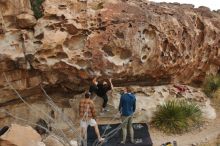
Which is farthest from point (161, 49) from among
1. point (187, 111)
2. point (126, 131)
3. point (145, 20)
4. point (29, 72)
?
point (29, 72)

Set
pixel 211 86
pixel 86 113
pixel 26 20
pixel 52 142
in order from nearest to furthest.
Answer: pixel 86 113, pixel 52 142, pixel 26 20, pixel 211 86

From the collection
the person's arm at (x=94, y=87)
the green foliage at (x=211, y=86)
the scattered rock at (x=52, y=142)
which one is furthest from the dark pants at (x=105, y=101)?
the green foliage at (x=211, y=86)

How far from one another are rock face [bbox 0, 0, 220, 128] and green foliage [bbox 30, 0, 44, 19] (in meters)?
0.27

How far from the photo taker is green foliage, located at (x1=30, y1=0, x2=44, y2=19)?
14.8 meters

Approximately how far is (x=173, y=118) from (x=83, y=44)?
416 centimetres

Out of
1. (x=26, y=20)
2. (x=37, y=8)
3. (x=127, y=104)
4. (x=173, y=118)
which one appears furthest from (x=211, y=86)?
(x=26, y=20)

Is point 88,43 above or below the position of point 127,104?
above

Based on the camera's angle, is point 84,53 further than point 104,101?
No

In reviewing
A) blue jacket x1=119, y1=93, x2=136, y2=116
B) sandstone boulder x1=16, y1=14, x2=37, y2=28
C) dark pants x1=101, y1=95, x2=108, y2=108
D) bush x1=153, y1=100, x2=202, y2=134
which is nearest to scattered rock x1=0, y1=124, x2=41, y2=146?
blue jacket x1=119, y1=93, x2=136, y2=116

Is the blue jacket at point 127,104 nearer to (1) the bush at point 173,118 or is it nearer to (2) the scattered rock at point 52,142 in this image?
(2) the scattered rock at point 52,142

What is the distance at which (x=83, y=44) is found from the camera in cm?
1466

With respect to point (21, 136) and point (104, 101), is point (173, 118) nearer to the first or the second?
point (104, 101)

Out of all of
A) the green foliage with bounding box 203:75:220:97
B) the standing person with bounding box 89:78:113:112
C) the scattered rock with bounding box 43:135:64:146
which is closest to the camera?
the scattered rock with bounding box 43:135:64:146

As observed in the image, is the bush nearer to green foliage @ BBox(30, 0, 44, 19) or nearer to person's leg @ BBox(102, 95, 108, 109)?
person's leg @ BBox(102, 95, 108, 109)
